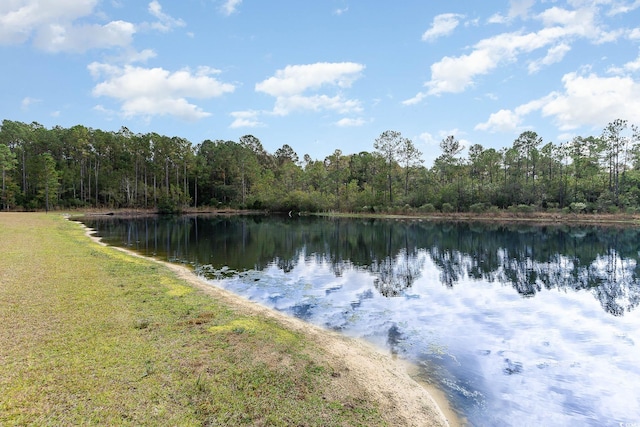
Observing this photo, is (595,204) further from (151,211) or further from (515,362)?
(151,211)

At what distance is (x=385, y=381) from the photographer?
6590mm

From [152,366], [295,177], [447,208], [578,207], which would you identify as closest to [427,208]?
[447,208]

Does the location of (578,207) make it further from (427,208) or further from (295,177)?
(295,177)

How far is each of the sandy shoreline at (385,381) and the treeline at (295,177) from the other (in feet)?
203

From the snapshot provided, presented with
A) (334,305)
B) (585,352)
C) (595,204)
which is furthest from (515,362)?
(595,204)

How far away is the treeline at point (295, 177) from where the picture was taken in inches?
2409

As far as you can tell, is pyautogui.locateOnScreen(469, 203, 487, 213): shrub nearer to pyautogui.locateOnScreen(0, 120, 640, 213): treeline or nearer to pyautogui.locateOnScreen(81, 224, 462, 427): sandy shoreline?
pyautogui.locateOnScreen(0, 120, 640, 213): treeline

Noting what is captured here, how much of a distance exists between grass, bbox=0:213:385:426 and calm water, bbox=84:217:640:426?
272 centimetres

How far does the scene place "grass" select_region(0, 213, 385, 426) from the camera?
461 centimetres

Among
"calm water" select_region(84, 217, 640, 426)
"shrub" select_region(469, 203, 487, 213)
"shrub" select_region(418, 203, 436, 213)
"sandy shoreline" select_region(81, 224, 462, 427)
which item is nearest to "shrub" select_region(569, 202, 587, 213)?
"shrub" select_region(469, 203, 487, 213)

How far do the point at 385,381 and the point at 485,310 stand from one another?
23.9ft

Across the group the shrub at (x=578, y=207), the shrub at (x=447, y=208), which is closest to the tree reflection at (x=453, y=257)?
the shrub at (x=578, y=207)

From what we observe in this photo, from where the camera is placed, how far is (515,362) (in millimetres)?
8258

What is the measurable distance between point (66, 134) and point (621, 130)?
337 ft
